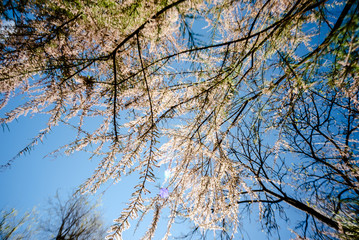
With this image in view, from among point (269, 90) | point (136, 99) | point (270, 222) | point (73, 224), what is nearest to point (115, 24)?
point (136, 99)

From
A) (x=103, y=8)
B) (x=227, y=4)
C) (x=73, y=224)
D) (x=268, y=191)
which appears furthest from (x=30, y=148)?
(x=73, y=224)

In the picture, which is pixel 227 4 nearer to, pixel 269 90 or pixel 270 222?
pixel 269 90

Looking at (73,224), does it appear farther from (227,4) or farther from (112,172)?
(227,4)

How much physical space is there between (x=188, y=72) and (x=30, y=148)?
1635 mm

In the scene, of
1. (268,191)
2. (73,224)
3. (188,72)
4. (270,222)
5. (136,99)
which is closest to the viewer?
(136,99)

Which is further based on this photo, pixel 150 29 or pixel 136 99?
pixel 136 99

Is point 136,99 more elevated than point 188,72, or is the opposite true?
point 188,72

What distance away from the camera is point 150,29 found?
3.61 ft

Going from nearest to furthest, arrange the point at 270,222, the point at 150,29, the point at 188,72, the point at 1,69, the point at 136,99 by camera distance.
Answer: the point at 150,29 < the point at 1,69 < the point at 136,99 < the point at 188,72 < the point at 270,222

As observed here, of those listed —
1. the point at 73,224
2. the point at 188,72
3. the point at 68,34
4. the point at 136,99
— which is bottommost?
the point at 73,224

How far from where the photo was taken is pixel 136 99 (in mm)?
1586

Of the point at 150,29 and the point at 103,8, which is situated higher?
the point at 103,8

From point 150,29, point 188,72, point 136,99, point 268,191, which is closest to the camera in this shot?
point 150,29

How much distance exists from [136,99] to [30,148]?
100 cm
